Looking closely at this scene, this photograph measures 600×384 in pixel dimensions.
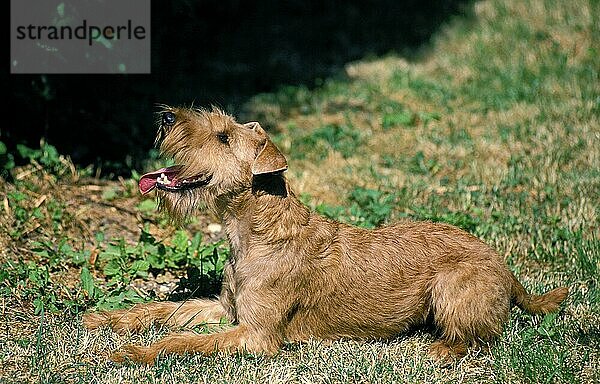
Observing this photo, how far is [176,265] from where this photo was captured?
5.91 m

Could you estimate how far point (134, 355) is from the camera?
457 centimetres

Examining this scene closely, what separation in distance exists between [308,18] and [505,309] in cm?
900

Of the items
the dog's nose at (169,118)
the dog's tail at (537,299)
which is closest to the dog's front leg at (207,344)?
the dog's nose at (169,118)

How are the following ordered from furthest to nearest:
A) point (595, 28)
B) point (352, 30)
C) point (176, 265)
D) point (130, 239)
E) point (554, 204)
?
point (352, 30) → point (595, 28) → point (554, 204) → point (130, 239) → point (176, 265)

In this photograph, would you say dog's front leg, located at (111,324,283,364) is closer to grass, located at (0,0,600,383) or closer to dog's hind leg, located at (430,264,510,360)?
grass, located at (0,0,600,383)

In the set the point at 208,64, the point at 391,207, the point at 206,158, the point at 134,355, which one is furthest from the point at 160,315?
the point at 208,64

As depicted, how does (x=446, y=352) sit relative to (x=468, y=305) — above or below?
below

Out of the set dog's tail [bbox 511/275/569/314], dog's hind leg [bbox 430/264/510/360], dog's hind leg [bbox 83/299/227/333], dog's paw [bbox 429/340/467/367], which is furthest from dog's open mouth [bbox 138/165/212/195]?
dog's tail [bbox 511/275/569/314]

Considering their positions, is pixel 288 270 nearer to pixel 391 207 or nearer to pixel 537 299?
pixel 537 299

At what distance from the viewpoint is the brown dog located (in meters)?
4.68

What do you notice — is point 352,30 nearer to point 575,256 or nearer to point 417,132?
point 417,132

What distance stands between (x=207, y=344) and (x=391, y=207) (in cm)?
281

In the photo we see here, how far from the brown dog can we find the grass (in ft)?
0.46

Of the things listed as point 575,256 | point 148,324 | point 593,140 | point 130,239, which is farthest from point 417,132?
point 148,324
